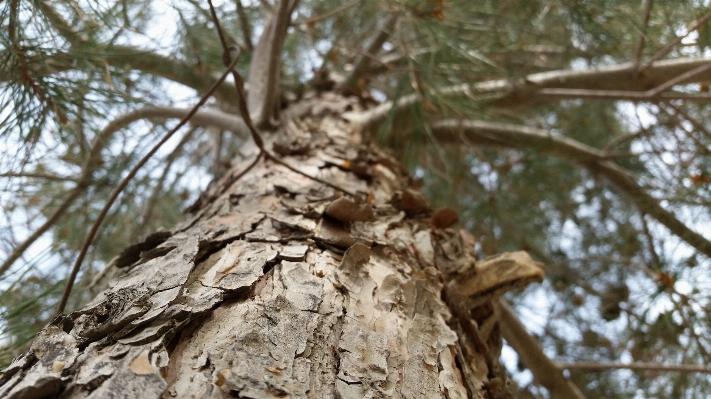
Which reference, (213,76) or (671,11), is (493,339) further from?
(213,76)

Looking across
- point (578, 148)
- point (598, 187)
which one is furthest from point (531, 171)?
point (598, 187)

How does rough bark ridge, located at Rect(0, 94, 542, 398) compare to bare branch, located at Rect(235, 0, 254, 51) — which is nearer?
rough bark ridge, located at Rect(0, 94, 542, 398)

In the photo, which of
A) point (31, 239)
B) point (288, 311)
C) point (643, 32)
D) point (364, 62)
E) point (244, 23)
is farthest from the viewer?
point (364, 62)

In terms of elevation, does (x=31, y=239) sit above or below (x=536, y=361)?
below

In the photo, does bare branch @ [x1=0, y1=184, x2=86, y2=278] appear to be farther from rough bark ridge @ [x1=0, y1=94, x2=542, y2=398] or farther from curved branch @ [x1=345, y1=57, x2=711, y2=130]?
curved branch @ [x1=345, y1=57, x2=711, y2=130]

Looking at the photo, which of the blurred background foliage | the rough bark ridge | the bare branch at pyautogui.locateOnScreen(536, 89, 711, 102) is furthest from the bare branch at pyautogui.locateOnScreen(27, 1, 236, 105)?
the bare branch at pyautogui.locateOnScreen(536, 89, 711, 102)

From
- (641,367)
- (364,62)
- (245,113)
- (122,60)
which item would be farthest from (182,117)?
(641,367)

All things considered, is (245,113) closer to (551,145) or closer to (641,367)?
(641,367)
